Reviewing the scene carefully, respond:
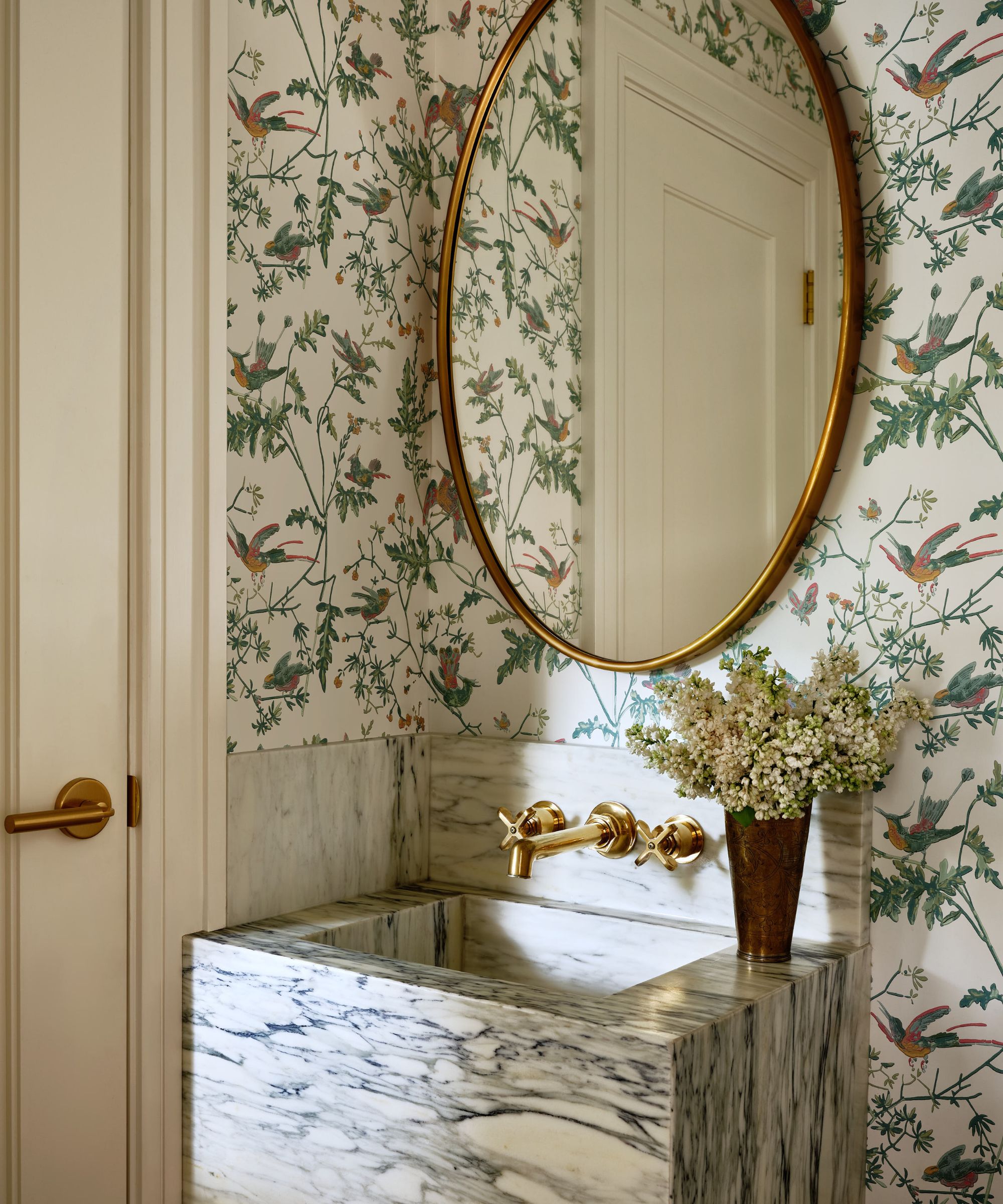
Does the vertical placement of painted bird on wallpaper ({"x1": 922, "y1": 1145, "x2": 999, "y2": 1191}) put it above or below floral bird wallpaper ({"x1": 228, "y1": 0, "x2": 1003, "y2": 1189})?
below

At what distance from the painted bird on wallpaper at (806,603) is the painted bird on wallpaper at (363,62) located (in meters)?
0.99

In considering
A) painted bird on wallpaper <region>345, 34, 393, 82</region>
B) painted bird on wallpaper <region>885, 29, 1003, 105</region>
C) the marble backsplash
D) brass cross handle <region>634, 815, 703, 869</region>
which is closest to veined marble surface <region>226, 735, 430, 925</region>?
the marble backsplash

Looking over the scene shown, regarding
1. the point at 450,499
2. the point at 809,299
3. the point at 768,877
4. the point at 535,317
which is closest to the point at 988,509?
the point at 809,299

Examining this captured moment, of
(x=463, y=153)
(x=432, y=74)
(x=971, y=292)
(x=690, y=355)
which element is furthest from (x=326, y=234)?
(x=971, y=292)

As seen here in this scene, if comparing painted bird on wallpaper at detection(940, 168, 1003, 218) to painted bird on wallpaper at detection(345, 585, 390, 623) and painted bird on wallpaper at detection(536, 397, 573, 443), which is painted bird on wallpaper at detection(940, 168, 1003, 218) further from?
painted bird on wallpaper at detection(345, 585, 390, 623)

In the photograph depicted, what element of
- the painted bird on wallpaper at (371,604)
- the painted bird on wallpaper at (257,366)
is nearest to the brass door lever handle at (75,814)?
the painted bird on wallpaper at (371,604)

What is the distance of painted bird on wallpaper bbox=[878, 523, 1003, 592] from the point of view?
1.25 meters

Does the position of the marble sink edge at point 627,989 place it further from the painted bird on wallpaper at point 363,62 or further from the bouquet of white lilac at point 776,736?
the painted bird on wallpaper at point 363,62

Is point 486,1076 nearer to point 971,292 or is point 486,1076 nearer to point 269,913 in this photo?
point 269,913

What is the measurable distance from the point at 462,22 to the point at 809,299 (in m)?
0.80

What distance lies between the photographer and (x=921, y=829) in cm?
127

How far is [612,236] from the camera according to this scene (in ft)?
4.95

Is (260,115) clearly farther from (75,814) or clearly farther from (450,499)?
(75,814)

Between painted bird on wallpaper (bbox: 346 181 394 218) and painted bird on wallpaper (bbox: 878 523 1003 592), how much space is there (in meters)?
0.90
